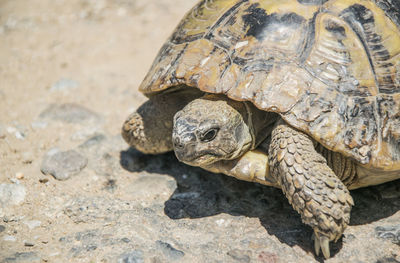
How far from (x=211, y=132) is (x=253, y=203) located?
0.78 metres

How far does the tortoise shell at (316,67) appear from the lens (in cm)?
302

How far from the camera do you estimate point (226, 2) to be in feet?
12.1

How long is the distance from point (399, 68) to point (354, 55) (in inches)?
14.8

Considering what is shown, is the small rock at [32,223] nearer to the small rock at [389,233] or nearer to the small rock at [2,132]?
the small rock at [2,132]

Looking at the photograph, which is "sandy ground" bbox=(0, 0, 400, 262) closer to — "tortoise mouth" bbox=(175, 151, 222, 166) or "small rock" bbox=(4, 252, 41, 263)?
"small rock" bbox=(4, 252, 41, 263)

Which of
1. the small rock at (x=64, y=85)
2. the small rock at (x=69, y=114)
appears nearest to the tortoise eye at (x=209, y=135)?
the small rock at (x=69, y=114)

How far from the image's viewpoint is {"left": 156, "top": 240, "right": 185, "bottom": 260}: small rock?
9.77ft

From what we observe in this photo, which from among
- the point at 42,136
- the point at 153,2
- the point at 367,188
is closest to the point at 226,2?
the point at 367,188

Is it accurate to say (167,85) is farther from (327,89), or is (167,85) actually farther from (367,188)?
(367,188)

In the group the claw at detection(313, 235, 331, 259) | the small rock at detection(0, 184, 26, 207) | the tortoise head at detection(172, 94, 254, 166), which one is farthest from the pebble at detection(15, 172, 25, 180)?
the claw at detection(313, 235, 331, 259)

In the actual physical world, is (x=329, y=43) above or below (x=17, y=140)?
above

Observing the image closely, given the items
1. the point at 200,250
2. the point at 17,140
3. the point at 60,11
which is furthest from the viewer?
the point at 60,11

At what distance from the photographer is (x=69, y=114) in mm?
4883

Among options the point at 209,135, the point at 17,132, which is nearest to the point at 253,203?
the point at 209,135
